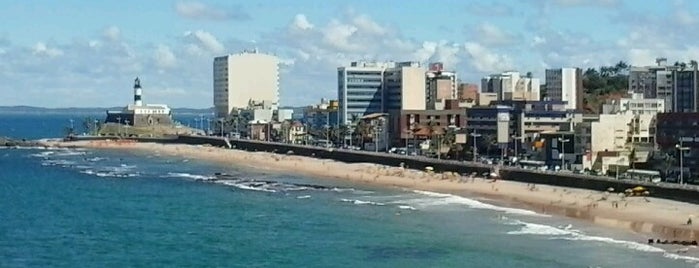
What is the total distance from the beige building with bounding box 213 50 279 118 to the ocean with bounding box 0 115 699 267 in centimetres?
11620

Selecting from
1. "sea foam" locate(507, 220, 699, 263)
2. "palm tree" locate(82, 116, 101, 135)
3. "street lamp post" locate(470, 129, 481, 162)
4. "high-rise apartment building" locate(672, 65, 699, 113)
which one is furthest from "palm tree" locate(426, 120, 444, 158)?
"palm tree" locate(82, 116, 101, 135)

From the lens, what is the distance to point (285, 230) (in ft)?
146

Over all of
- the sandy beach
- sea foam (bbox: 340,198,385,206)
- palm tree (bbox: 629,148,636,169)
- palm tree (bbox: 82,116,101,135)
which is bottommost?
sea foam (bbox: 340,198,385,206)

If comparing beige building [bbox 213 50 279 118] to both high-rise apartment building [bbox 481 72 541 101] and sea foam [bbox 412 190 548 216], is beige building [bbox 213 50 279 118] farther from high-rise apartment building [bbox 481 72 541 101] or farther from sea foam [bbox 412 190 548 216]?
sea foam [bbox 412 190 548 216]

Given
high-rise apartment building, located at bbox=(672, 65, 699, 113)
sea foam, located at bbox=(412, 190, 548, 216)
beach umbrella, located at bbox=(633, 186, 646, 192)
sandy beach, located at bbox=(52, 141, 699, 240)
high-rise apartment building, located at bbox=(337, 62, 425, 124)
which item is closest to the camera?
sandy beach, located at bbox=(52, 141, 699, 240)

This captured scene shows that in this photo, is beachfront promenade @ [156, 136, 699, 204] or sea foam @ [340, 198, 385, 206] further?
sea foam @ [340, 198, 385, 206]

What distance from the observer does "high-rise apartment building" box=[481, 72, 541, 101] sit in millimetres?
130125

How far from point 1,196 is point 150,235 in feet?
82.9

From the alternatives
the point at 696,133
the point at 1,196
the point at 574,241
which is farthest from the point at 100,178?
the point at 574,241

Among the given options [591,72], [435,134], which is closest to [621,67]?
[591,72]

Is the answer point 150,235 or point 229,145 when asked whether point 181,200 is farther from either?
point 229,145

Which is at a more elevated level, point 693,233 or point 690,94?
point 690,94

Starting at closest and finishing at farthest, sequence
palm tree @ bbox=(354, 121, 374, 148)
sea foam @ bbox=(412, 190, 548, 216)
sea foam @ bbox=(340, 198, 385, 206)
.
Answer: sea foam @ bbox=(412, 190, 548, 216) < sea foam @ bbox=(340, 198, 385, 206) < palm tree @ bbox=(354, 121, 374, 148)

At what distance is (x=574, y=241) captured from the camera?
129 ft
